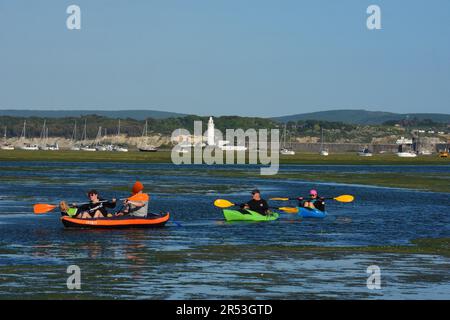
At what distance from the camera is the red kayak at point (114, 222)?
4278 centimetres

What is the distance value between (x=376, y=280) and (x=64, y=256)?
1101 centimetres

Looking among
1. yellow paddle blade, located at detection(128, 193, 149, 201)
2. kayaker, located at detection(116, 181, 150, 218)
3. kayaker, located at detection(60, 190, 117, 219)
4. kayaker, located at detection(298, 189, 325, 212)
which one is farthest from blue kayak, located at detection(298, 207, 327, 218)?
kayaker, located at detection(60, 190, 117, 219)

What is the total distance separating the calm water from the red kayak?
44 cm

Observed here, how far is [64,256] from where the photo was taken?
3425cm

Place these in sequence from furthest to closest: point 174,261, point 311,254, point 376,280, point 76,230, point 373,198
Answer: point 373,198 < point 76,230 < point 311,254 < point 174,261 < point 376,280

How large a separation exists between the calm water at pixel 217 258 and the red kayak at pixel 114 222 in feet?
1.45

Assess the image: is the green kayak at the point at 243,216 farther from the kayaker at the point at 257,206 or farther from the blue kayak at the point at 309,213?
the blue kayak at the point at 309,213

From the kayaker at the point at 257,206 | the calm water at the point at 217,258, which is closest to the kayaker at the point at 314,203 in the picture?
the calm water at the point at 217,258

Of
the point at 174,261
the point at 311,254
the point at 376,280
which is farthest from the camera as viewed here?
the point at 311,254

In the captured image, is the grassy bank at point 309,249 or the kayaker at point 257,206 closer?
the grassy bank at point 309,249

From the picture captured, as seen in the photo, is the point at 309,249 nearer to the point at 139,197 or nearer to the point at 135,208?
the point at 139,197
